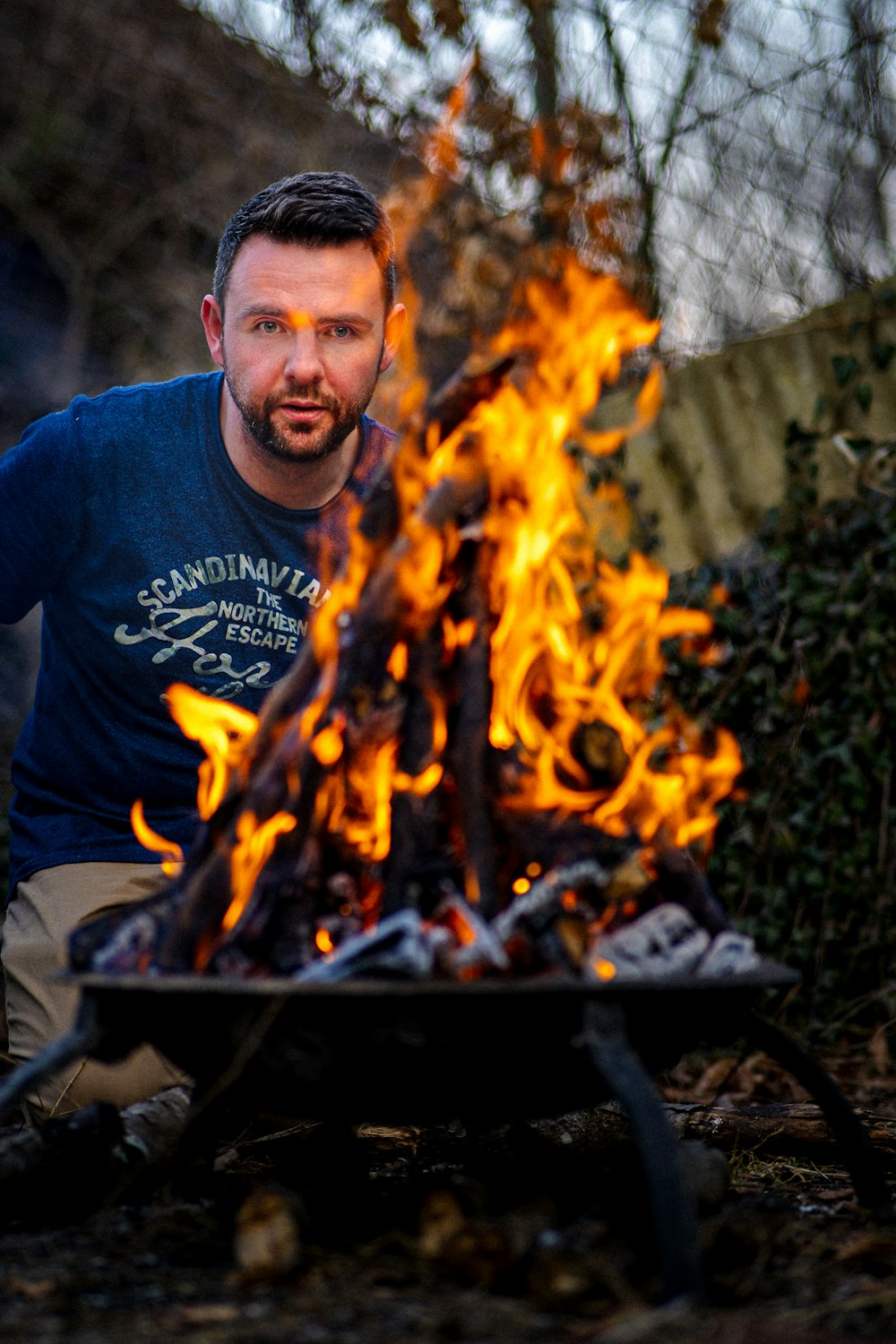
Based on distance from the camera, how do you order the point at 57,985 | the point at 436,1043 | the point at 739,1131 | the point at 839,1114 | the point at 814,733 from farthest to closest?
the point at 814,733 < the point at 57,985 < the point at 739,1131 < the point at 839,1114 < the point at 436,1043

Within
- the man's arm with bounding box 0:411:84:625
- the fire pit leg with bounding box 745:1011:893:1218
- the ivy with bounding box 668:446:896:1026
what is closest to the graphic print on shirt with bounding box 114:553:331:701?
the man's arm with bounding box 0:411:84:625

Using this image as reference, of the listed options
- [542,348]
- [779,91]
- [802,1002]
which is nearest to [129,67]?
[779,91]

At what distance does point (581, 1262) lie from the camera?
1722 millimetres

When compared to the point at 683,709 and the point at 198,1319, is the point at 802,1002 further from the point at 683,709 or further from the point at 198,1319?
the point at 198,1319

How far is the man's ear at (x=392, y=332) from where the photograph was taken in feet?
11.0

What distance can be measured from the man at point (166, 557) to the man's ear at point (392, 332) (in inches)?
1.5

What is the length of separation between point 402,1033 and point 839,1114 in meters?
0.99

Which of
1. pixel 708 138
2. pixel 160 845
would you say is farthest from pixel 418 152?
pixel 160 845

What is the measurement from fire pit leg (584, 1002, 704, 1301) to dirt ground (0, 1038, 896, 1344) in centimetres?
5

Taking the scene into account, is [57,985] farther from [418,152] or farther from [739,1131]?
[418,152]

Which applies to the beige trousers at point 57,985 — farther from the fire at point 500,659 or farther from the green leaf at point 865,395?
the green leaf at point 865,395

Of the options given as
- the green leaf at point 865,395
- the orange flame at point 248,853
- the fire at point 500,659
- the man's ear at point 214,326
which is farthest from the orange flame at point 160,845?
the green leaf at point 865,395

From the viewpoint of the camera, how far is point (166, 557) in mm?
3221

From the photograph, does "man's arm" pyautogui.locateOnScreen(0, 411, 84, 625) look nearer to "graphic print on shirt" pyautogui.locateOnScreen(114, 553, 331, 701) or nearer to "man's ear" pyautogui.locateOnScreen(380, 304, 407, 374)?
"graphic print on shirt" pyautogui.locateOnScreen(114, 553, 331, 701)
